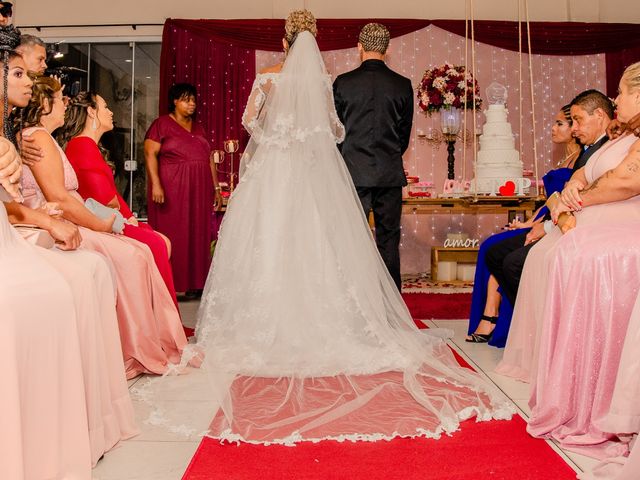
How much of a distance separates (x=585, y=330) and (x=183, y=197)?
3770 millimetres

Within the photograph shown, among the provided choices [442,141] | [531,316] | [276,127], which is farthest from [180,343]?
[442,141]

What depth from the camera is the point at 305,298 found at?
303cm

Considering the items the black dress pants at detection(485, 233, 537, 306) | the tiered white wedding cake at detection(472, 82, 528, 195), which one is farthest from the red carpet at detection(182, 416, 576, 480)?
the tiered white wedding cake at detection(472, 82, 528, 195)

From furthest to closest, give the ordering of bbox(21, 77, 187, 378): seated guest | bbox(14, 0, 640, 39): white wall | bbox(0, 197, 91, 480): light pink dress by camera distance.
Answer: bbox(14, 0, 640, 39): white wall < bbox(21, 77, 187, 378): seated guest < bbox(0, 197, 91, 480): light pink dress

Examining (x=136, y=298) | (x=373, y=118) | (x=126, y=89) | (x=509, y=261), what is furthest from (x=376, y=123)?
(x=126, y=89)

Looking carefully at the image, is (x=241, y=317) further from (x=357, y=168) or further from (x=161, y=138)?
(x=161, y=138)

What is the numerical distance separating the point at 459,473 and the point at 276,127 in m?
2.01

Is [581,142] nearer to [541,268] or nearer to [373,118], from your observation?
[541,268]

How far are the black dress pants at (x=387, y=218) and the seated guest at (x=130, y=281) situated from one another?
129 cm

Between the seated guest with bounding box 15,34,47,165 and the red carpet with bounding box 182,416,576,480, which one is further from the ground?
the seated guest with bounding box 15,34,47,165

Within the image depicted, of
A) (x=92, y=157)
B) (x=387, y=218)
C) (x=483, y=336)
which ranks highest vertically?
(x=92, y=157)

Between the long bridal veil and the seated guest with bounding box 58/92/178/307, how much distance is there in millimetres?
350

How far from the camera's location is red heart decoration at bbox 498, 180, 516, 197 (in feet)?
18.6

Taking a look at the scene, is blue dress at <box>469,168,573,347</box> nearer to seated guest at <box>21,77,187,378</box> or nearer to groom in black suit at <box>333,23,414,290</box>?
groom in black suit at <box>333,23,414,290</box>
